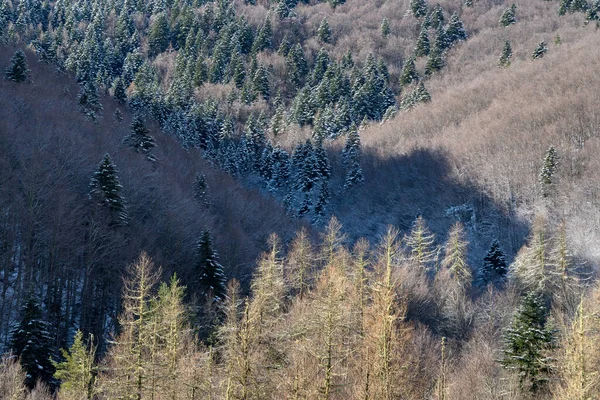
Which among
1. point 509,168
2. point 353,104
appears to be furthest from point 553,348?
point 353,104

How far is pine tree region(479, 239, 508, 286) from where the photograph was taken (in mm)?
68938

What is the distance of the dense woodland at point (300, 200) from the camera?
23422 millimetres

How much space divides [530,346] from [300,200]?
6163cm

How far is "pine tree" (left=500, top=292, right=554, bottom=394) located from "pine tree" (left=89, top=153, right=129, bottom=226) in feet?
94.4

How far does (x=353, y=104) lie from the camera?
11825 cm

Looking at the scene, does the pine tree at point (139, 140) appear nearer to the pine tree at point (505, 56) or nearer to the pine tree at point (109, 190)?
the pine tree at point (109, 190)

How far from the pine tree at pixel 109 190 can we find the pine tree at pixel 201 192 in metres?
20.8

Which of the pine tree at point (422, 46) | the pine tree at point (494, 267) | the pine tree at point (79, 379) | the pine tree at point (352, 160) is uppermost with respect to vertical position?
the pine tree at point (422, 46)

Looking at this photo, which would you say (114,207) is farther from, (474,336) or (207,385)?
(474,336)

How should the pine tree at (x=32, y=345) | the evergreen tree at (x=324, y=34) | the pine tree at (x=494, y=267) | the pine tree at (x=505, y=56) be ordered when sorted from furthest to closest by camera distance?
the evergreen tree at (x=324, y=34)
the pine tree at (x=505, y=56)
the pine tree at (x=494, y=267)
the pine tree at (x=32, y=345)

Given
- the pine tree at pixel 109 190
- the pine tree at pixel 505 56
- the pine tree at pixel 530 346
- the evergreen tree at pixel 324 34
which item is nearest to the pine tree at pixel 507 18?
the pine tree at pixel 505 56

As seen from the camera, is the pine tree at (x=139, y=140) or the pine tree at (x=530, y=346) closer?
the pine tree at (x=530, y=346)

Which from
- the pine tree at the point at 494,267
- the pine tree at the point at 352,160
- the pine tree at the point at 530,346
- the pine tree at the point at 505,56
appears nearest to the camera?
the pine tree at the point at 530,346

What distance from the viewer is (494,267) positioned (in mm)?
69312
